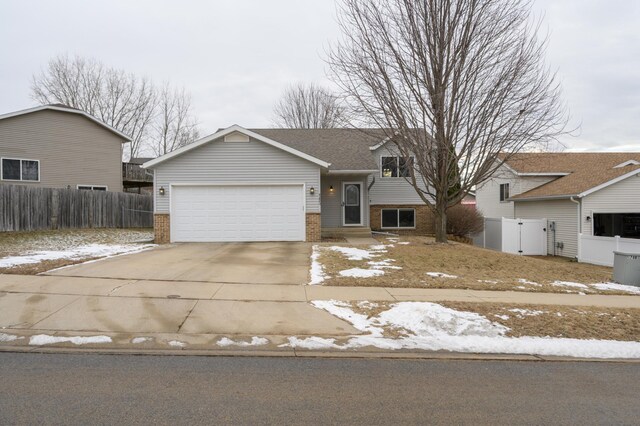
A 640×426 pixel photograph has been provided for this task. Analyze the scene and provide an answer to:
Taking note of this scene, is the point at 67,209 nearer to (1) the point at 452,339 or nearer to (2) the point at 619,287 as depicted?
(1) the point at 452,339

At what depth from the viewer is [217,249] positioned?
14.5 m

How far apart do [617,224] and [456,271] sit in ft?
51.8

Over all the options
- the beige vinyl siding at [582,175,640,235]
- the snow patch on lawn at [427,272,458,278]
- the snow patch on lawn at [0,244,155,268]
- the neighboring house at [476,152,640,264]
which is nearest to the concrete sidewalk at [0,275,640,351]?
the snow patch on lawn at [427,272,458,278]

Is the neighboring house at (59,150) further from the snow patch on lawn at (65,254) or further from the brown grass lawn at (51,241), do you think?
the snow patch on lawn at (65,254)

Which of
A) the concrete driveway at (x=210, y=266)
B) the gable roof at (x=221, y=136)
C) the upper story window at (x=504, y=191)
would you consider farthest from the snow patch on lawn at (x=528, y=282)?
the upper story window at (x=504, y=191)

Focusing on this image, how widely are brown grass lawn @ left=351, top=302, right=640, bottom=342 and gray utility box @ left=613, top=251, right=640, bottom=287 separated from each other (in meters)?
4.21

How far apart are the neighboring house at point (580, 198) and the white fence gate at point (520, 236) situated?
0.40m

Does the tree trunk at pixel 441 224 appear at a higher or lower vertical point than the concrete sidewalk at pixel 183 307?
higher

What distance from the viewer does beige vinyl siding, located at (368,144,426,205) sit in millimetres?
23078

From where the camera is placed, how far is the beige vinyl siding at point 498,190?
25922 mm

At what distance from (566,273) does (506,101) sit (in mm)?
5676

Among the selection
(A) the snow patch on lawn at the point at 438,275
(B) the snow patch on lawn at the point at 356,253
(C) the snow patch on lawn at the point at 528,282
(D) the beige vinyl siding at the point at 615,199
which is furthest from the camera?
(D) the beige vinyl siding at the point at 615,199

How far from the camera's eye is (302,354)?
5.33m

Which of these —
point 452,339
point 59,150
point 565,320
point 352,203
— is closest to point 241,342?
point 452,339
